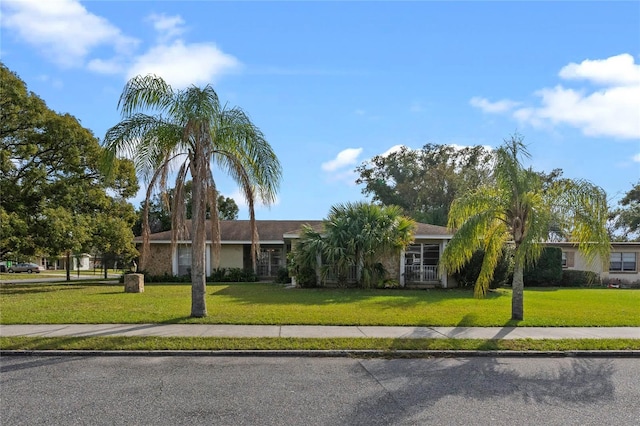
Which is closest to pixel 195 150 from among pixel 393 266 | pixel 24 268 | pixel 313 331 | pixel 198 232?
pixel 198 232

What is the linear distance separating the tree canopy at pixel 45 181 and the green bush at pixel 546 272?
22362 mm

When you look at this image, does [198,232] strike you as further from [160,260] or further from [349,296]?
[160,260]

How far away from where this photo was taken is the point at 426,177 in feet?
149

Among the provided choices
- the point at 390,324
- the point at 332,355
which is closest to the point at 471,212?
the point at 390,324

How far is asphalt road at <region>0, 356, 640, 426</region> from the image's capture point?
16.8 feet

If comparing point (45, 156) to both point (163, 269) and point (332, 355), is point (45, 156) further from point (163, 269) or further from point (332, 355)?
point (332, 355)

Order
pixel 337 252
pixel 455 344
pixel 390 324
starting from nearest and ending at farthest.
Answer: pixel 455 344 → pixel 390 324 → pixel 337 252

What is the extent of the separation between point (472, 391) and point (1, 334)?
9109 millimetres

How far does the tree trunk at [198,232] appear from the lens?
1144cm

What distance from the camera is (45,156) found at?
882 inches

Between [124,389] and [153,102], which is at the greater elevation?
[153,102]

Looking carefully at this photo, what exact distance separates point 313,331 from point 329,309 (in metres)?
3.51

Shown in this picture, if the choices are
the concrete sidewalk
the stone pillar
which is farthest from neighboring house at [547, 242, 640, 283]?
the stone pillar

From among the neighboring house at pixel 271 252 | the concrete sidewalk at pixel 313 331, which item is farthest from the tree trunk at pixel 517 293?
the neighboring house at pixel 271 252
